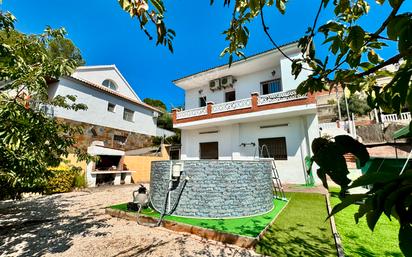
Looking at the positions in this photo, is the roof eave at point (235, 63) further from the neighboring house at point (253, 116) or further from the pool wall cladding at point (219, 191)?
the pool wall cladding at point (219, 191)

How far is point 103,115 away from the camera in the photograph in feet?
52.0

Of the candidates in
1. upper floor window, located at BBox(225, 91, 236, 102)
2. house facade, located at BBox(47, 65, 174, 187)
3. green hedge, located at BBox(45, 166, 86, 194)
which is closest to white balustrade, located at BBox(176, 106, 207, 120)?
upper floor window, located at BBox(225, 91, 236, 102)

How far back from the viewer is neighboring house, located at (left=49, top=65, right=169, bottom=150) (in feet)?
45.1

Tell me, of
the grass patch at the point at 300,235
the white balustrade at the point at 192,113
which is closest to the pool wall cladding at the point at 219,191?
the grass patch at the point at 300,235

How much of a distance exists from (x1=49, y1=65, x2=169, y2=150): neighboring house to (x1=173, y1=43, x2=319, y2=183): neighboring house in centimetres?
534

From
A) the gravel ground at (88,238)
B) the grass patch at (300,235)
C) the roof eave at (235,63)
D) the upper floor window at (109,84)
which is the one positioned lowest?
the gravel ground at (88,238)

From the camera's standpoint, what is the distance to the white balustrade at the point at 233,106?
13086 millimetres

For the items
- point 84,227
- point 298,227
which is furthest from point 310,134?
point 84,227

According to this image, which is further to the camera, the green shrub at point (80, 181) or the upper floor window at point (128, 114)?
the upper floor window at point (128, 114)

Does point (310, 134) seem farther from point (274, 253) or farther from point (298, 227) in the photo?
point (274, 253)

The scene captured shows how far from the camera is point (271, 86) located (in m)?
14.1

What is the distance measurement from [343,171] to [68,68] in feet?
14.7

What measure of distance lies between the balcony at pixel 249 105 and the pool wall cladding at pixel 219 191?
232 inches

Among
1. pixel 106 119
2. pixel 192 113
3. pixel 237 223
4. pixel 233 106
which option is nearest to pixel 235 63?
pixel 233 106
